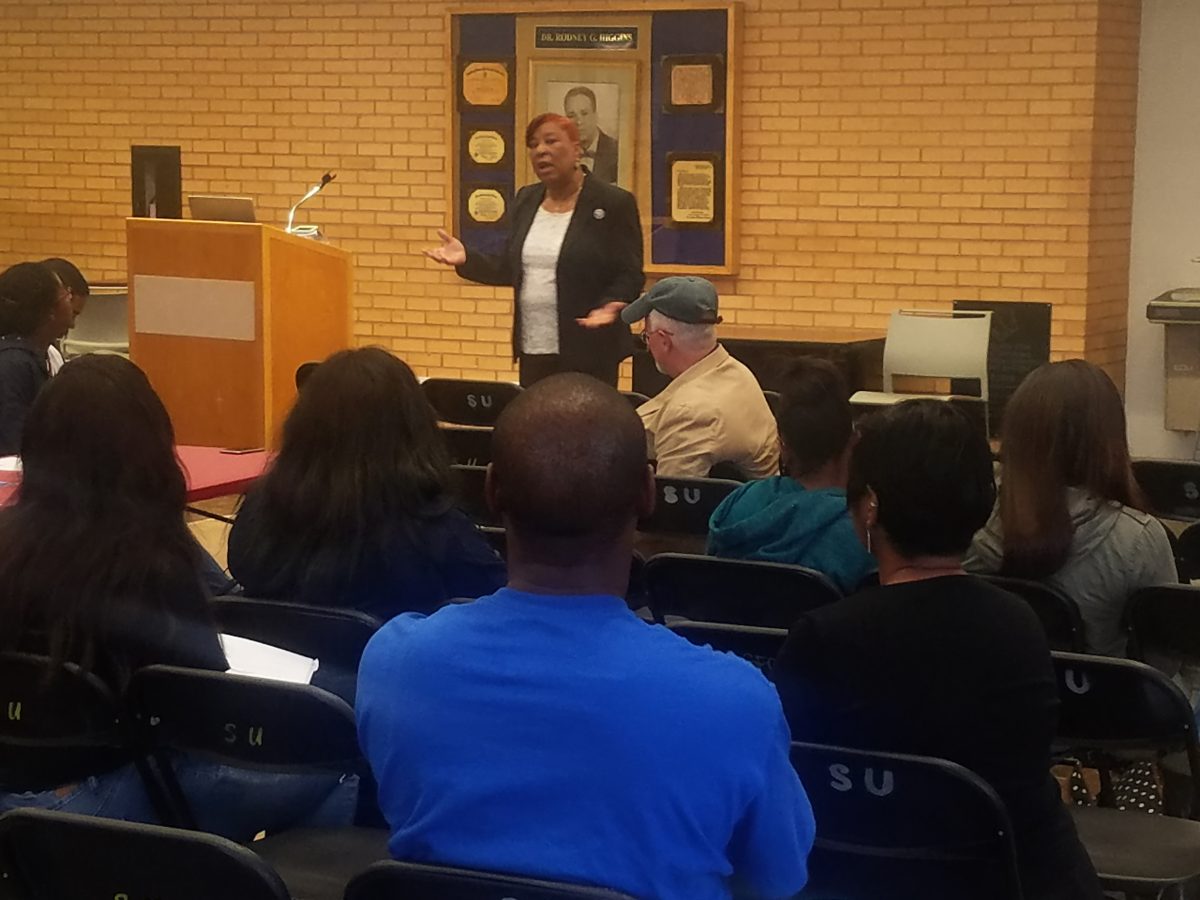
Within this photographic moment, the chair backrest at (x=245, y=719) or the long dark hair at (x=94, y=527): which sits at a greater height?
the long dark hair at (x=94, y=527)

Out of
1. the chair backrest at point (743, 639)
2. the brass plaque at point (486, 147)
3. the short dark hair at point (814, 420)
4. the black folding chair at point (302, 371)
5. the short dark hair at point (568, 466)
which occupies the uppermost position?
the brass plaque at point (486, 147)

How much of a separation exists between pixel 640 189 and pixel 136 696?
6473mm

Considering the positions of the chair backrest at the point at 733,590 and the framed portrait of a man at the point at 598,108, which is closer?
the chair backrest at the point at 733,590

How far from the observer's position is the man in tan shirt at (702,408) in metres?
4.55

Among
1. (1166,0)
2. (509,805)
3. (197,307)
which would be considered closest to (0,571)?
(509,805)

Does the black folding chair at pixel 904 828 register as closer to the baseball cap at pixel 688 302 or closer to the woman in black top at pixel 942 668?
the woman in black top at pixel 942 668

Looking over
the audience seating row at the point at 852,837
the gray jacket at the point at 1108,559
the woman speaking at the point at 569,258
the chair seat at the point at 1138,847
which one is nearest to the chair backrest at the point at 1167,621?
the gray jacket at the point at 1108,559

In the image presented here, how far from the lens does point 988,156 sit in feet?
26.2

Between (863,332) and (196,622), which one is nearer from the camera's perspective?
(196,622)

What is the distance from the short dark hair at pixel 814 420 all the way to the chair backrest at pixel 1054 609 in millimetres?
449

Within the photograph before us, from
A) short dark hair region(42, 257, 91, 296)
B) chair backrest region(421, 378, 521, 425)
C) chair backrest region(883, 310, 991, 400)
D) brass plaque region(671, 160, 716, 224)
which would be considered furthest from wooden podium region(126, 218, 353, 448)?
chair backrest region(883, 310, 991, 400)

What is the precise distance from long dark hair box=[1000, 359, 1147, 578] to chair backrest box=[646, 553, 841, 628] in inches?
15.3

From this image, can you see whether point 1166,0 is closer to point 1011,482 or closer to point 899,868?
point 1011,482

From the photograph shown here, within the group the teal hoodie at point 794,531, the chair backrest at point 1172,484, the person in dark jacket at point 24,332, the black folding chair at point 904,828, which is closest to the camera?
the black folding chair at point 904,828
